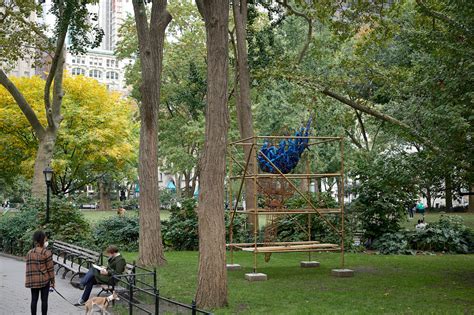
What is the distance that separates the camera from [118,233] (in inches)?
882

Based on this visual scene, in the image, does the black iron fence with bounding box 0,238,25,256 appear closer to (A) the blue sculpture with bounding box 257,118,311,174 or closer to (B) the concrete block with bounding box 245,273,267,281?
(B) the concrete block with bounding box 245,273,267,281

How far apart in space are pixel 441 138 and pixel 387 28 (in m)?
7.55

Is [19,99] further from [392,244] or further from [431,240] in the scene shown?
[431,240]

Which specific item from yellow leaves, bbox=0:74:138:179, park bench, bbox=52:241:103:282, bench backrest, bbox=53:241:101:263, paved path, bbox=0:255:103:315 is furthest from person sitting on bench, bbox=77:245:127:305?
yellow leaves, bbox=0:74:138:179

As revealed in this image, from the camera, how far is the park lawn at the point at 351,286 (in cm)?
1027

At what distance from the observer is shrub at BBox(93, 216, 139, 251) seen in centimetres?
2216

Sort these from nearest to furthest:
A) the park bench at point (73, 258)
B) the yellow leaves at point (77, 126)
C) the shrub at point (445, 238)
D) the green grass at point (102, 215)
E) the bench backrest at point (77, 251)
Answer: the bench backrest at point (77, 251) < the park bench at point (73, 258) < the shrub at point (445, 238) < the green grass at point (102, 215) < the yellow leaves at point (77, 126)

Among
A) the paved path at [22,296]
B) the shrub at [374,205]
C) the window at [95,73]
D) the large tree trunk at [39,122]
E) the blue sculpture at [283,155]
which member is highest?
the window at [95,73]

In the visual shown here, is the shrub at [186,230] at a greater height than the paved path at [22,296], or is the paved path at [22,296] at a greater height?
the shrub at [186,230]

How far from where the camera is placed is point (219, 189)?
1020cm

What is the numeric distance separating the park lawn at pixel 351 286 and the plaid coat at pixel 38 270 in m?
2.79

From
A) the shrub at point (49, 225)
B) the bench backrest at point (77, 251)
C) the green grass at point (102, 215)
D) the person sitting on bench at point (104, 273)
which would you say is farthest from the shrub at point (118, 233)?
the person sitting on bench at point (104, 273)

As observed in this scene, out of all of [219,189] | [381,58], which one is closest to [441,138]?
[219,189]

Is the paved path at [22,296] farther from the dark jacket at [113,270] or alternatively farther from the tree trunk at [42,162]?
the tree trunk at [42,162]
